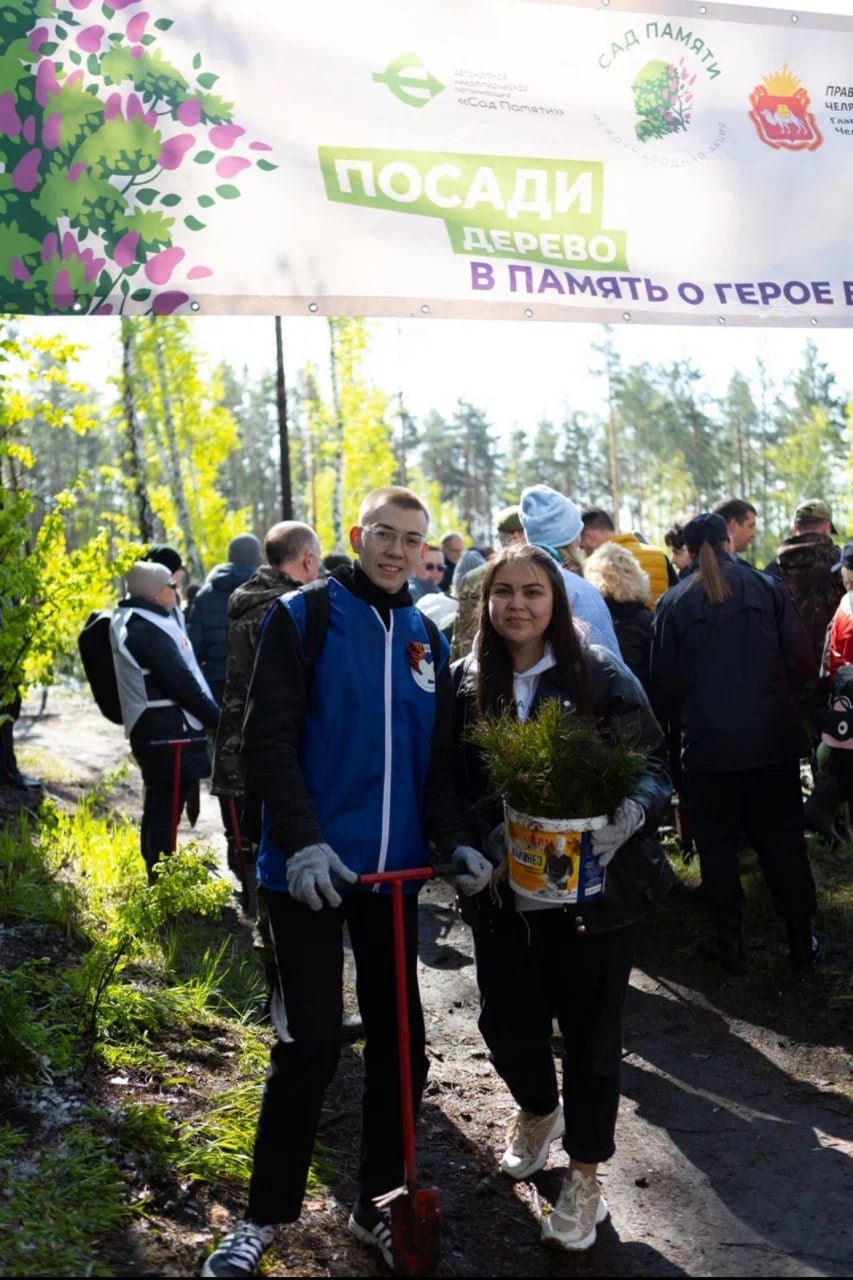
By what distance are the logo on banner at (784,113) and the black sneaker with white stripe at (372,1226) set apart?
454cm

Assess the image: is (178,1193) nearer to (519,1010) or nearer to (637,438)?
(519,1010)

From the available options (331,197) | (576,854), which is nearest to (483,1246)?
(576,854)

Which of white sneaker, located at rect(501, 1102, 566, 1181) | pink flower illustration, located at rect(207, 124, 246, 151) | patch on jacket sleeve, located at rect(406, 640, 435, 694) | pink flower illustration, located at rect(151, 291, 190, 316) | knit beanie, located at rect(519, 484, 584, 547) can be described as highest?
pink flower illustration, located at rect(207, 124, 246, 151)

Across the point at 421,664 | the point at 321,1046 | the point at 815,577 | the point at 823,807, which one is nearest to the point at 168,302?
the point at 421,664

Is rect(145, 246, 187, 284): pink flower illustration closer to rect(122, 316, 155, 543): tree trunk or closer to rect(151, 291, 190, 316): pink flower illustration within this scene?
rect(151, 291, 190, 316): pink flower illustration

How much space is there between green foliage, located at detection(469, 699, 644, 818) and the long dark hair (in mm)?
258

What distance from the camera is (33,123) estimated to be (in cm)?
476

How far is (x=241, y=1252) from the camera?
11.5 feet

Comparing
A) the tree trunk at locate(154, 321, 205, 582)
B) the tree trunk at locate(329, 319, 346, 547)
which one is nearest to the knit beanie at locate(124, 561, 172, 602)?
the tree trunk at locate(154, 321, 205, 582)

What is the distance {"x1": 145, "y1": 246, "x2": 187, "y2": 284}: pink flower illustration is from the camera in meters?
4.85

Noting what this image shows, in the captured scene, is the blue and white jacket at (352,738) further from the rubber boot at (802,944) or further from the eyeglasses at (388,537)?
the rubber boot at (802,944)

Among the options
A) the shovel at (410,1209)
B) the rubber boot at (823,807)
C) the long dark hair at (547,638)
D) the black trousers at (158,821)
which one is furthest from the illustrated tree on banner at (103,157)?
the rubber boot at (823,807)

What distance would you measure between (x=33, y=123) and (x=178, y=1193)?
12.4 ft

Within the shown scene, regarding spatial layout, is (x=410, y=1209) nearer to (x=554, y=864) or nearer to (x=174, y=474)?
(x=554, y=864)
